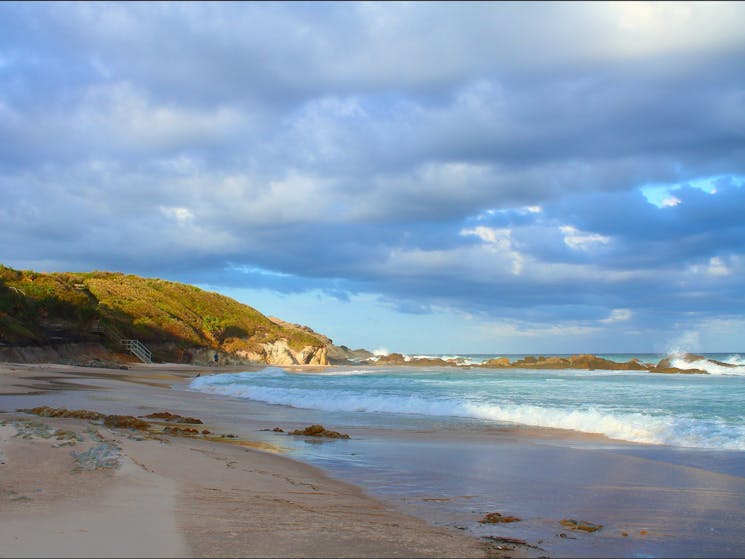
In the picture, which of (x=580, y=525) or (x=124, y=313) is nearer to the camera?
(x=580, y=525)

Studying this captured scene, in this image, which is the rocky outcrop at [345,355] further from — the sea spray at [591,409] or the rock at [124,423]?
the rock at [124,423]

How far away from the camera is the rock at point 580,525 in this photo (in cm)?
550

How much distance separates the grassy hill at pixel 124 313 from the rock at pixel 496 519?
33.4m

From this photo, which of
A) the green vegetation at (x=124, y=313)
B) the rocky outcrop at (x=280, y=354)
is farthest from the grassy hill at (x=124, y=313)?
the rocky outcrop at (x=280, y=354)

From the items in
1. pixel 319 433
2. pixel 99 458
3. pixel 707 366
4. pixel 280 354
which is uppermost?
pixel 707 366

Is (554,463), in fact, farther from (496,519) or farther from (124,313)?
(124,313)

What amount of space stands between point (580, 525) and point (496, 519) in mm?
771

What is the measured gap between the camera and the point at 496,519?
5.68 metres

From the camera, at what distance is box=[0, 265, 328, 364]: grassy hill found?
36.5 m

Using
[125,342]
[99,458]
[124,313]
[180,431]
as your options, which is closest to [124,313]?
[124,313]

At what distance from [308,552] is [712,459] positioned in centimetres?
817

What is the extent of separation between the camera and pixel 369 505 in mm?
6133

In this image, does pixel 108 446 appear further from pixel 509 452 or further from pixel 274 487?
pixel 509 452

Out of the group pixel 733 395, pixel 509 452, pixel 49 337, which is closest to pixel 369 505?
pixel 509 452
